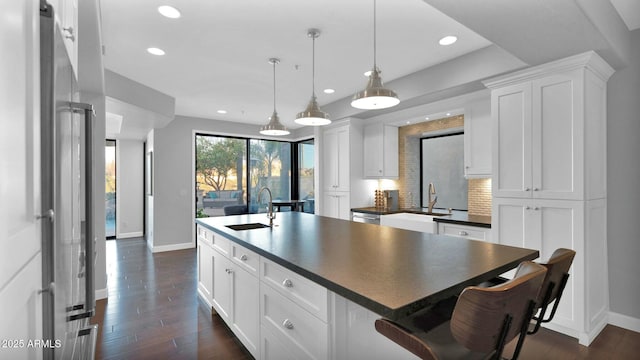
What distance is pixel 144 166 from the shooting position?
7617 mm

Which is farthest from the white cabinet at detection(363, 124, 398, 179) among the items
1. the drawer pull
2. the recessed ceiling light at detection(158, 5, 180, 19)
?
the drawer pull

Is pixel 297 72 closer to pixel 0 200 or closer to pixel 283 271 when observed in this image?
pixel 283 271

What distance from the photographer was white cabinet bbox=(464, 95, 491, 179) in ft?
11.6

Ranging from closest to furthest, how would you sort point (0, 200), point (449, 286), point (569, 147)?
point (0, 200) → point (449, 286) → point (569, 147)

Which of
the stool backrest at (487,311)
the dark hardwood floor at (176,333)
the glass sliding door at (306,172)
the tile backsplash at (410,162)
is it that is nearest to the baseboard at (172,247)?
the dark hardwood floor at (176,333)

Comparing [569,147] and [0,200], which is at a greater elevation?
[569,147]

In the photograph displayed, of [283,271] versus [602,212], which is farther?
[602,212]

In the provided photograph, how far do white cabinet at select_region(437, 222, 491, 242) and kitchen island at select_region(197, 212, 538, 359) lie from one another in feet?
4.49

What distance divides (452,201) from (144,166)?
23.0 ft

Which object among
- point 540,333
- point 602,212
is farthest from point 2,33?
point 602,212

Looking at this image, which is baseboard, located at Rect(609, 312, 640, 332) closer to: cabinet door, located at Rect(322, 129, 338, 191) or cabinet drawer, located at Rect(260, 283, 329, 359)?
cabinet drawer, located at Rect(260, 283, 329, 359)

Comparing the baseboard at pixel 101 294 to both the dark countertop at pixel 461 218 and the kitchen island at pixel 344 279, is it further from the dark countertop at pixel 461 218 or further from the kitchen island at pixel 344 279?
the dark countertop at pixel 461 218

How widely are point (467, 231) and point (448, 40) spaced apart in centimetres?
203

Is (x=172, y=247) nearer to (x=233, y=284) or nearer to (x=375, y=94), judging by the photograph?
(x=233, y=284)
